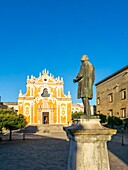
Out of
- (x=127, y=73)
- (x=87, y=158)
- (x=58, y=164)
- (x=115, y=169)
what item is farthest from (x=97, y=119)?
(x=127, y=73)

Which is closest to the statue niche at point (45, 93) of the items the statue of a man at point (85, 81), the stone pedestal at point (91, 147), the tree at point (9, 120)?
the tree at point (9, 120)

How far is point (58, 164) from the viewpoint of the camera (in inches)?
462

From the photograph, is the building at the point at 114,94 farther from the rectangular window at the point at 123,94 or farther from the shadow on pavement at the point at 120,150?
the shadow on pavement at the point at 120,150

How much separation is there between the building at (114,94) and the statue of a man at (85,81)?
29.4 m

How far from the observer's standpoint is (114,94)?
1512 inches

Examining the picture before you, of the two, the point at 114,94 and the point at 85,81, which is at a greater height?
the point at 114,94

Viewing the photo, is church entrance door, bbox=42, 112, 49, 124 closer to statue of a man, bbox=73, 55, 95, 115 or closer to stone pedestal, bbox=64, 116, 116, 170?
statue of a man, bbox=73, 55, 95, 115

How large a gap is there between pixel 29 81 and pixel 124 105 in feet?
71.5

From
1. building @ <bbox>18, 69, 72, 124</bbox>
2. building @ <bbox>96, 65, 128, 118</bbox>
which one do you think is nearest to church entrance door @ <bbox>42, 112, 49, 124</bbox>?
building @ <bbox>18, 69, 72, 124</bbox>

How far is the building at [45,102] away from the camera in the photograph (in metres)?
47.5

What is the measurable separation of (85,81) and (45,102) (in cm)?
4334

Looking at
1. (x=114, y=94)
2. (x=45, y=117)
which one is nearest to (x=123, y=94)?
(x=114, y=94)

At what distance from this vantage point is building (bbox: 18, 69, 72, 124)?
4753 cm

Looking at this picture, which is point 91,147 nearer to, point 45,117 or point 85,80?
point 85,80
